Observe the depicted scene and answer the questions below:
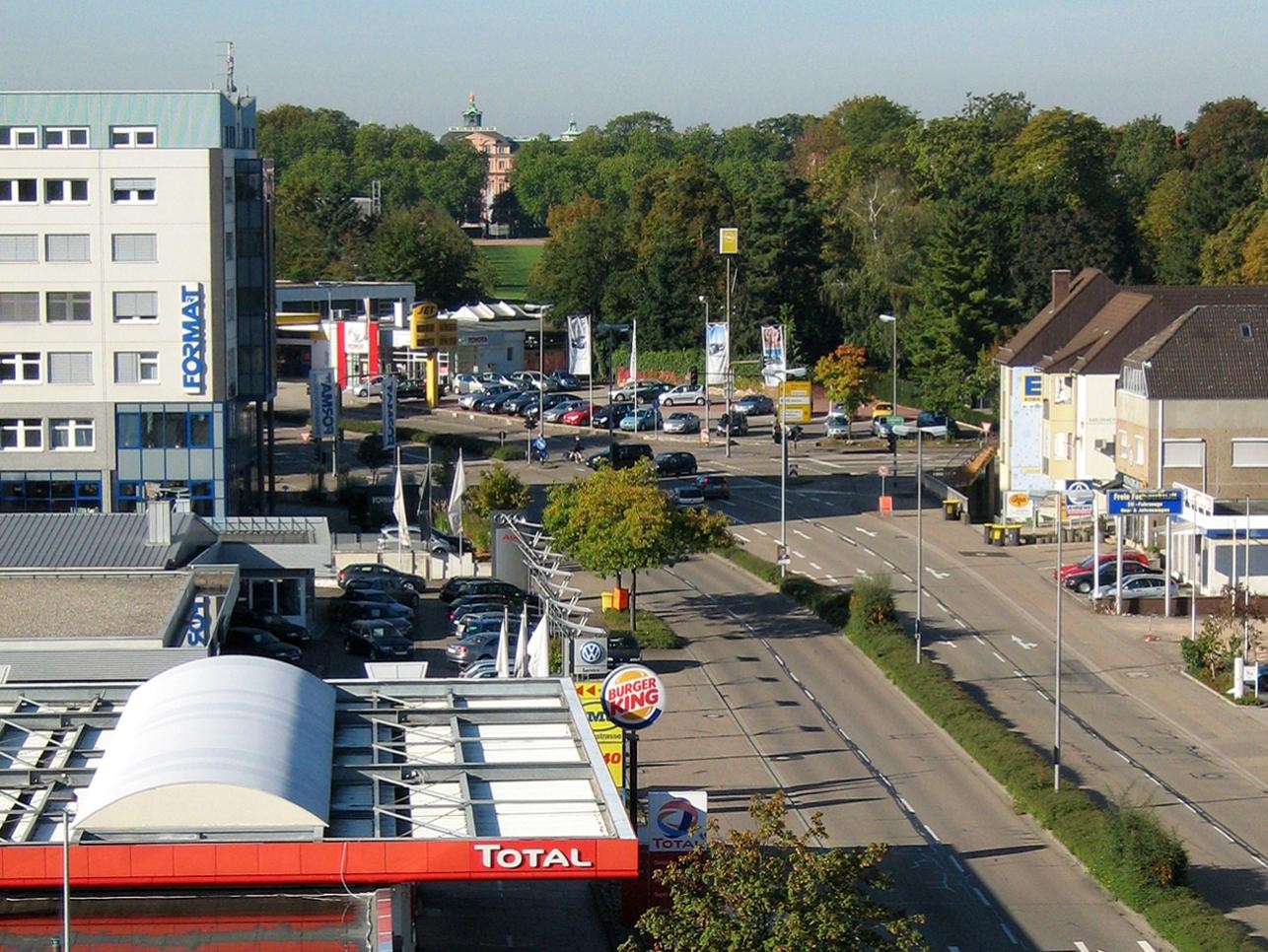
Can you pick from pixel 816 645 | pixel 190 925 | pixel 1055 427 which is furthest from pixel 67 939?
pixel 1055 427

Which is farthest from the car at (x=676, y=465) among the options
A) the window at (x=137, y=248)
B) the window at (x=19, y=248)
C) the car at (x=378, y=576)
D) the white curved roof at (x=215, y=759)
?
the white curved roof at (x=215, y=759)

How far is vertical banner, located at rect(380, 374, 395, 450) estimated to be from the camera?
251 ft

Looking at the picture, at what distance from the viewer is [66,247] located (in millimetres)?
59000

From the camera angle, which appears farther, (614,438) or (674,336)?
(674,336)

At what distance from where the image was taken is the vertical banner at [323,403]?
72.5 m

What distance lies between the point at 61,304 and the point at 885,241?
60.2m

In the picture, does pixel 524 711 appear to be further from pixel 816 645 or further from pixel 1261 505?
pixel 1261 505

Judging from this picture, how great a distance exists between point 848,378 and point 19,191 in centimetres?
4000

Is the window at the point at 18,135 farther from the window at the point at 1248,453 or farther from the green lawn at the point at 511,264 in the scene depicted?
the green lawn at the point at 511,264

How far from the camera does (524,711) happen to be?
3022 cm

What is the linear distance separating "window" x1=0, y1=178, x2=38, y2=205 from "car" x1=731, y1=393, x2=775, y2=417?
138 feet

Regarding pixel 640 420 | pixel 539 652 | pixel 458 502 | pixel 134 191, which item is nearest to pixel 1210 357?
pixel 458 502

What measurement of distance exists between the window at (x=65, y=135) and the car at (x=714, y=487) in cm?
2449

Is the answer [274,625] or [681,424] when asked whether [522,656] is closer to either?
[274,625]
